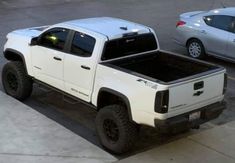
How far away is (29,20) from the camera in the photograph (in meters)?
17.2

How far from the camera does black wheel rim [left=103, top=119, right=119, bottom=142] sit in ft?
25.3

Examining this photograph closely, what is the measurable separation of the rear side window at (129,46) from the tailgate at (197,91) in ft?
4.87

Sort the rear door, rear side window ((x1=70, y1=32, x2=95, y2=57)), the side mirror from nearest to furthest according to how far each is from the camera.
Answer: the rear door, rear side window ((x1=70, y1=32, x2=95, y2=57)), the side mirror

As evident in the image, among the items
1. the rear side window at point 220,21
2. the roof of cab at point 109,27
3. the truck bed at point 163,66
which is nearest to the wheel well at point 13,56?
the roof of cab at point 109,27

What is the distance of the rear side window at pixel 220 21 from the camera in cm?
1260

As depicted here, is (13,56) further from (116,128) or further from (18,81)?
(116,128)

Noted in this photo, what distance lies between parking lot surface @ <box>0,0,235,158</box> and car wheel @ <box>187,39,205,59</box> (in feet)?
1.14

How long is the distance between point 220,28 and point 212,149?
5446 mm

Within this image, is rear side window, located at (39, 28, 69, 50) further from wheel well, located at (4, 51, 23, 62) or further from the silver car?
the silver car

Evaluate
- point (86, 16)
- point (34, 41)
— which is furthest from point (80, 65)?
point (86, 16)

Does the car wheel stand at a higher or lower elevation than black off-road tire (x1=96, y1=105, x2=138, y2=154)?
lower

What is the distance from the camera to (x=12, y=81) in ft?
32.7

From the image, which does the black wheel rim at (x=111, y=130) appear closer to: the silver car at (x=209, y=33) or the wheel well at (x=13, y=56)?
the wheel well at (x=13, y=56)

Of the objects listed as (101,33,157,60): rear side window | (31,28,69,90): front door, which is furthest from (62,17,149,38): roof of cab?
(31,28,69,90): front door
